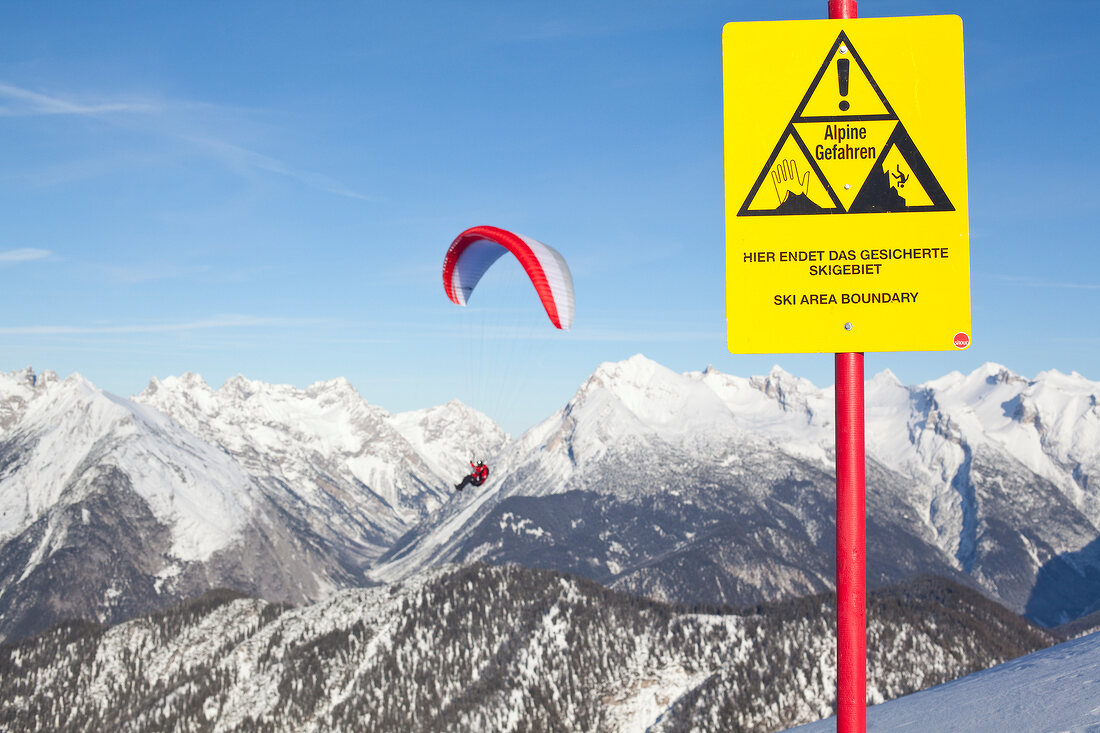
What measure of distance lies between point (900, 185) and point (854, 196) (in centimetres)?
46

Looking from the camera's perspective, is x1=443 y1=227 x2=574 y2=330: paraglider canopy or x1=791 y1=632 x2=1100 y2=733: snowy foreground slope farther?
x1=443 y1=227 x2=574 y2=330: paraglider canopy

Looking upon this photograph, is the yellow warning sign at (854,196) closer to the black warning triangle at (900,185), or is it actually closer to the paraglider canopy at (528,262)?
the black warning triangle at (900,185)

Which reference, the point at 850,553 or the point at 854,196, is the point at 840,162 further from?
the point at 850,553

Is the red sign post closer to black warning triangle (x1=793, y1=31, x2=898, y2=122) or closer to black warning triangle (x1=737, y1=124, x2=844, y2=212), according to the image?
black warning triangle (x1=737, y1=124, x2=844, y2=212)

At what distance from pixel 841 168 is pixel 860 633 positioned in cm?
429

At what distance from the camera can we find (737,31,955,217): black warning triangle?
28.7 feet

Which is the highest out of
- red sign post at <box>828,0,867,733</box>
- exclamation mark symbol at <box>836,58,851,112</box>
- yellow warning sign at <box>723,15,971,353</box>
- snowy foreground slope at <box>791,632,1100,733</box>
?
exclamation mark symbol at <box>836,58,851,112</box>

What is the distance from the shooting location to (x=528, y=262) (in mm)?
37562

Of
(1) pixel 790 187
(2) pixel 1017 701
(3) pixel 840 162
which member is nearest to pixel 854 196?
(3) pixel 840 162

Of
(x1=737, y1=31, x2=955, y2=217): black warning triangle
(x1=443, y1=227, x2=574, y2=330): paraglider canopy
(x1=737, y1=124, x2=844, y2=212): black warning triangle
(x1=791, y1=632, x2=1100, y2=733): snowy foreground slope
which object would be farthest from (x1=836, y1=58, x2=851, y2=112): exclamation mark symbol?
(x1=443, y1=227, x2=574, y2=330): paraglider canopy

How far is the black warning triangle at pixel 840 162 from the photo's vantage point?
8.76m

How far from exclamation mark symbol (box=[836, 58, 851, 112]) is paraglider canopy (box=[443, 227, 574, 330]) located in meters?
27.6

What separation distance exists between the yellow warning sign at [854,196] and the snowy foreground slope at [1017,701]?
315 inches

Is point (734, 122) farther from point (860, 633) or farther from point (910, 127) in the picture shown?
point (860, 633)
